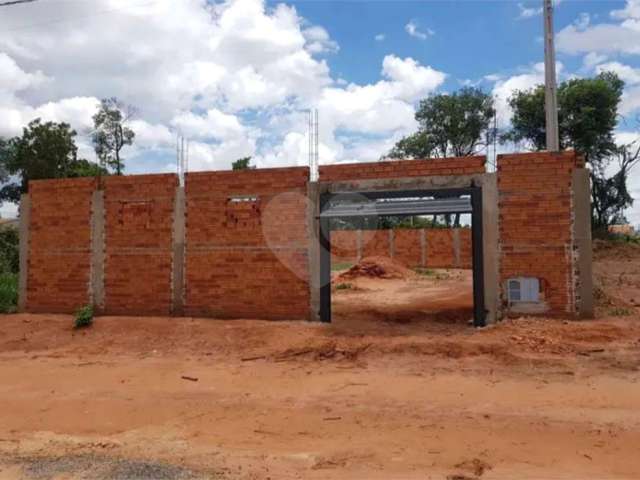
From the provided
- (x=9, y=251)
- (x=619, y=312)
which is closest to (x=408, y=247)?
(x=9, y=251)

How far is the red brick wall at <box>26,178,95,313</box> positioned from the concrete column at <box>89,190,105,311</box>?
0.09 meters

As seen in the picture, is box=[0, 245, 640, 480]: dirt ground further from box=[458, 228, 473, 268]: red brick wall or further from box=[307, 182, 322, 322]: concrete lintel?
box=[458, 228, 473, 268]: red brick wall

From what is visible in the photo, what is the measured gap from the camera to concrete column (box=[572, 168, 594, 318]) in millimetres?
8414

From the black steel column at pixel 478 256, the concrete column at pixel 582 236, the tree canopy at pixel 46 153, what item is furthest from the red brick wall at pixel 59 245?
the tree canopy at pixel 46 153

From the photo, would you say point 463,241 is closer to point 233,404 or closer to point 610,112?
point 610,112

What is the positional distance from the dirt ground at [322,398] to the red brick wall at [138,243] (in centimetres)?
51

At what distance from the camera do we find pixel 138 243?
10.4m

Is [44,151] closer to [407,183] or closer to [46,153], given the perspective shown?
[46,153]

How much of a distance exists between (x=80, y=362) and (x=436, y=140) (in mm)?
29243

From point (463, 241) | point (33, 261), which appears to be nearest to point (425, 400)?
point (33, 261)

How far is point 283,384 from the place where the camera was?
21.8ft

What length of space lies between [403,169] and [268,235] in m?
2.58

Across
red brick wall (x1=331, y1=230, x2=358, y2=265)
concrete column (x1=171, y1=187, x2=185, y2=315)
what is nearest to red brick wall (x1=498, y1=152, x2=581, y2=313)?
concrete column (x1=171, y1=187, x2=185, y2=315)

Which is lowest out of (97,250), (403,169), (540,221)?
(97,250)
